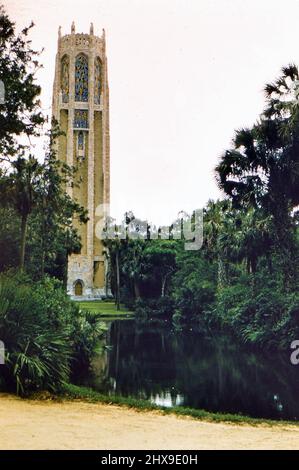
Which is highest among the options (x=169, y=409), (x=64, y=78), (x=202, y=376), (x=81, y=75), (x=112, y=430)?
(x=81, y=75)

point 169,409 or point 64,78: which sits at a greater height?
point 64,78

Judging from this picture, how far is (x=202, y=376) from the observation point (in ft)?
51.7

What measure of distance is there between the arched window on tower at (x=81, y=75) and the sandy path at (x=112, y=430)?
192 ft

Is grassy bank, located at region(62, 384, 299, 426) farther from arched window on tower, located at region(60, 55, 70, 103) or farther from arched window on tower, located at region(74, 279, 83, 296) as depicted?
arched window on tower, located at region(60, 55, 70, 103)

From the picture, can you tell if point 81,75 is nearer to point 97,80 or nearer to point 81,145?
point 97,80

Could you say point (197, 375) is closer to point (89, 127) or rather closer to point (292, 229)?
point (292, 229)

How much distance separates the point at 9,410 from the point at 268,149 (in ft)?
48.4

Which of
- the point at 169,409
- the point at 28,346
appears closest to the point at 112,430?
the point at 169,409

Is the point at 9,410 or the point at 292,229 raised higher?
the point at 292,229

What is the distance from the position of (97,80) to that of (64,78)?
3.88 m

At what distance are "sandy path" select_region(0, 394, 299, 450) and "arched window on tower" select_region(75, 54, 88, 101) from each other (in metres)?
58.6

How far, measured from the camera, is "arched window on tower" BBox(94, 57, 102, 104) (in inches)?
2559

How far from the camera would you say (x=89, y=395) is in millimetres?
11148

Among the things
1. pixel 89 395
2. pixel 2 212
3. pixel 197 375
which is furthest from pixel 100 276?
pixel 89 395
